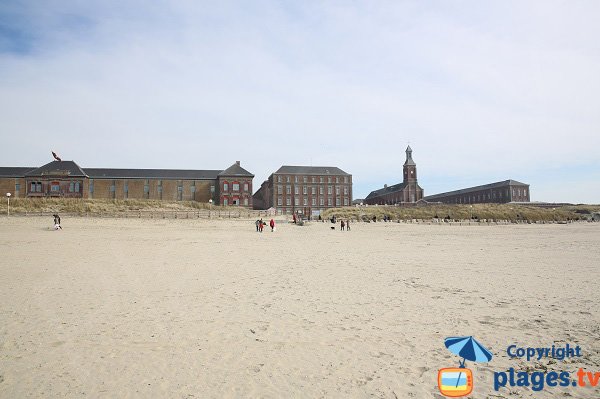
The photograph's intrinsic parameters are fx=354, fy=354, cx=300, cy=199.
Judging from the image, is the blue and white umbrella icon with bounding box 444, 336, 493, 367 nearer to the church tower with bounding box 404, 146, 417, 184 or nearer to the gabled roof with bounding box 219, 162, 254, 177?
the gabled roof with bounding box 219, 162, 254, 177

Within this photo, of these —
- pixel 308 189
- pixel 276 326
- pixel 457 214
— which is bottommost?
pixel 276 326

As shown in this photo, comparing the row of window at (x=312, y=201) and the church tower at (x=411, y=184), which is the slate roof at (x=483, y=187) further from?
the row of window at (x=312, y=201)

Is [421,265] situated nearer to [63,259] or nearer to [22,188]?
[63,259]

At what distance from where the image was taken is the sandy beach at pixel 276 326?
5027mm

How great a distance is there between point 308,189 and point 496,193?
67.6m

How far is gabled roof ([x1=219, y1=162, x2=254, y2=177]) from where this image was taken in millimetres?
83750

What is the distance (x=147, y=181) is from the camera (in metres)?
84.8

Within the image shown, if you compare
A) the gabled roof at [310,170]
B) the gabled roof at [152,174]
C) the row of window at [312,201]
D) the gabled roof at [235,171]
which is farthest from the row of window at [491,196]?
the gabled roof at [152,174]

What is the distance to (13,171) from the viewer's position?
76938 millimetres

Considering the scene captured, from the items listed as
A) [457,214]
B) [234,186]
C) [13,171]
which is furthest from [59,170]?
[457,214]

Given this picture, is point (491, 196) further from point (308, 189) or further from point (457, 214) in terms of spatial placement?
point (308, 189)

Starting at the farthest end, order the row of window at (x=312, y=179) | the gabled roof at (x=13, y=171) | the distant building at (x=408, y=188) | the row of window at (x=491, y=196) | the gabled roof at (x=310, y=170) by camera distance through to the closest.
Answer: the distant building at (x=408, y=188) < the row of window at (x=491, y=196) < the gabled roof at (x=310, y=170) < the row of window at (x=312, y=179) < the gabled roof at (x=13, y=171)

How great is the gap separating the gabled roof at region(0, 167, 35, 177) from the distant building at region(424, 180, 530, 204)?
132 m

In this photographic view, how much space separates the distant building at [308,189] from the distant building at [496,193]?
179 ft
